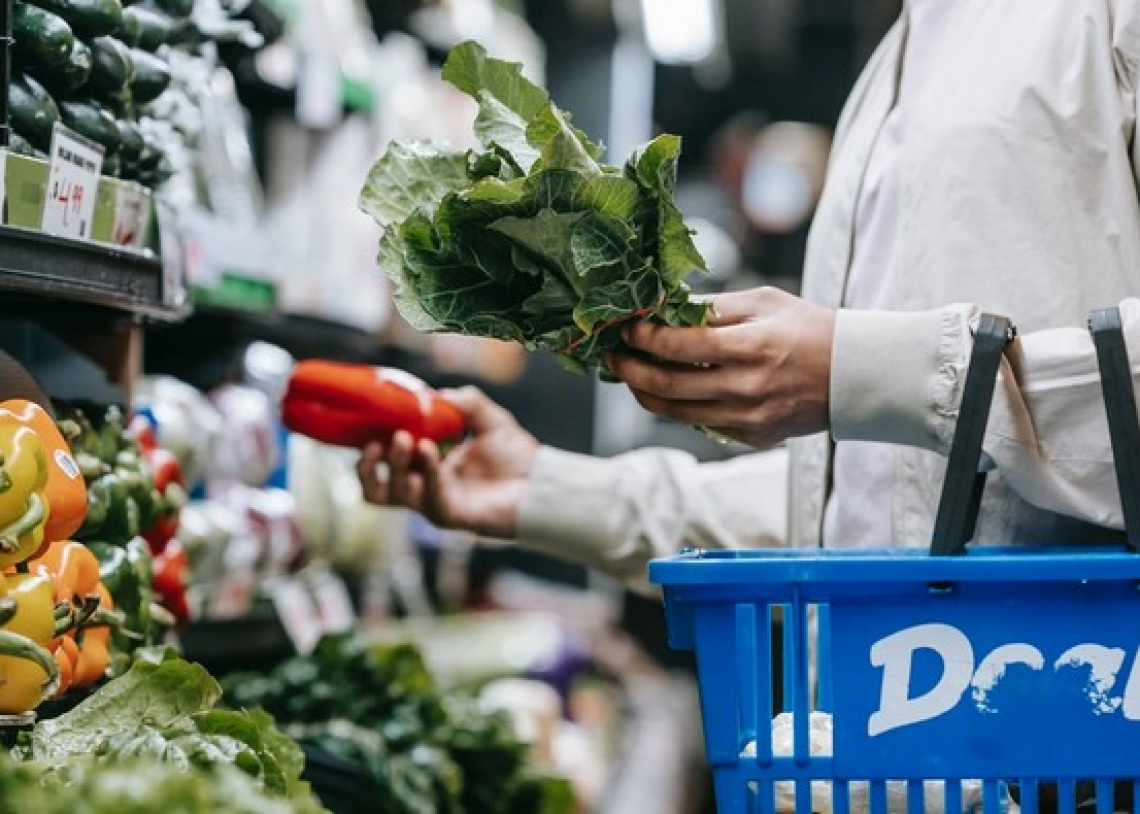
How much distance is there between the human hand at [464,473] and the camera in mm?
2594

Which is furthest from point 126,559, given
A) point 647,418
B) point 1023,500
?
point 647,418

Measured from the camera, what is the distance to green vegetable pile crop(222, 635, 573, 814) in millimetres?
2873

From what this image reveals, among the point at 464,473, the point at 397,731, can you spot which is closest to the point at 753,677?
the point at 464,473

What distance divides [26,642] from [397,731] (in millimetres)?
1737

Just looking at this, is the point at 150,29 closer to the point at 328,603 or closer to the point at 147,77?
the point at 147,77

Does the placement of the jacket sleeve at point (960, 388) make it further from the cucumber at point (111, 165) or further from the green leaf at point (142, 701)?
the cucumber at point (111, 165)

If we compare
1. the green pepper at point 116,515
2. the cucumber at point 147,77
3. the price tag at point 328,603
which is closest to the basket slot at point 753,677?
the green pepper at point 116,515

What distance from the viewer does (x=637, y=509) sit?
267 centimetres

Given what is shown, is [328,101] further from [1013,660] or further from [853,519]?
[1013,660]

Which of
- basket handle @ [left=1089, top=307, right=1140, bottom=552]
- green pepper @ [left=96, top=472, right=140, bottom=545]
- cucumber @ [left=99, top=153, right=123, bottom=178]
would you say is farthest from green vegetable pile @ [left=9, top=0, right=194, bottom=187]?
basket handle @ [left=1089, top=307, right=1140, bottom=552]

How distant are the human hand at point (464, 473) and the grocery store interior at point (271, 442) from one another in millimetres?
181

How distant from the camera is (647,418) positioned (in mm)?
8773

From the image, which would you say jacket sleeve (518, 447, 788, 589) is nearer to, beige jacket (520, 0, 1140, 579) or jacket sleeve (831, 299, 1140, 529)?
beige jacket (520, 0, 1140, 579)

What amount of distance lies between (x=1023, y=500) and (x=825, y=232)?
0.45 metres
